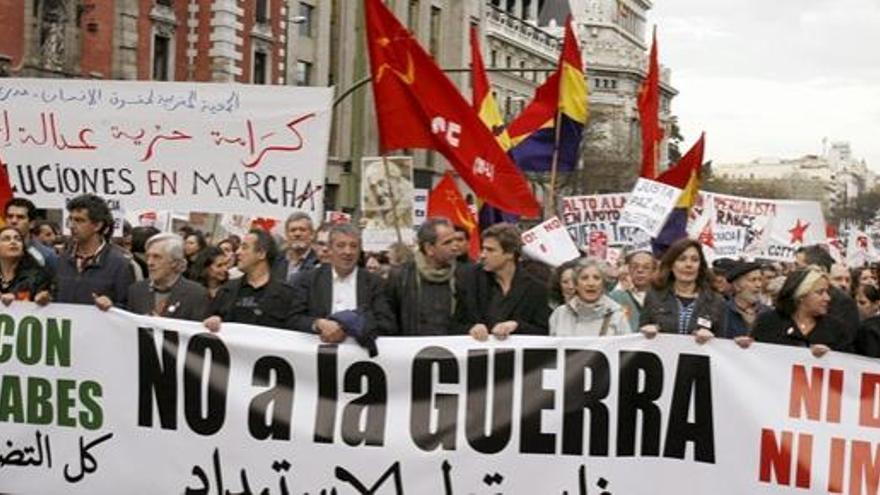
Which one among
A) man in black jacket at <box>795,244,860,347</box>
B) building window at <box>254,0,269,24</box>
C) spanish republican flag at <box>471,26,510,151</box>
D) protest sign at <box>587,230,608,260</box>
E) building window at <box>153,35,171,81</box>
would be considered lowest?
protest sign at <box>587,230,608,260</box>

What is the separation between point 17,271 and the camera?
A: 8.30 meters

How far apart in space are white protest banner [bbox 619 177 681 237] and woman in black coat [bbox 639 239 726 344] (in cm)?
654

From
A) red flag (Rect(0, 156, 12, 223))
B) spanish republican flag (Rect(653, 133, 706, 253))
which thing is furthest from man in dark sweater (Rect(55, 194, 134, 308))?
spanish republican flag (Rect(653, 133, 706, 253))

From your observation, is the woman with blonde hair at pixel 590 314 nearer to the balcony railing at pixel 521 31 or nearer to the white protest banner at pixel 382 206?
the white protest banner at pixel 382 206

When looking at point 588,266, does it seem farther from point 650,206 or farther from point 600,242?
point 600,242

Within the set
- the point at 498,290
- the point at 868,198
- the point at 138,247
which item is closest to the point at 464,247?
the point at 498,290

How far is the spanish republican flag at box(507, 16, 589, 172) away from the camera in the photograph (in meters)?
14.2

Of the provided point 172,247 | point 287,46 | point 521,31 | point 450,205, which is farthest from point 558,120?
point 521,31

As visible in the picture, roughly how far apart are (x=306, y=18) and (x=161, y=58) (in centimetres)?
774

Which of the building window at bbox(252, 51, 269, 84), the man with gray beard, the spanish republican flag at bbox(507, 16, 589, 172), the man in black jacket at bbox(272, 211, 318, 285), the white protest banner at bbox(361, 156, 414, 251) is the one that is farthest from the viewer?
the building window at bbox(252, 51, 269, 84)

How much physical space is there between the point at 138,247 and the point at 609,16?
123m

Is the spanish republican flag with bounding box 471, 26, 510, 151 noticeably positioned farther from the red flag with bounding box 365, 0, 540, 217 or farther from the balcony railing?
the balcony railing

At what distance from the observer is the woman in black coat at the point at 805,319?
287 inches

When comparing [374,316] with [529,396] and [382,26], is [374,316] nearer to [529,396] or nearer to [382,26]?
[529,396]
